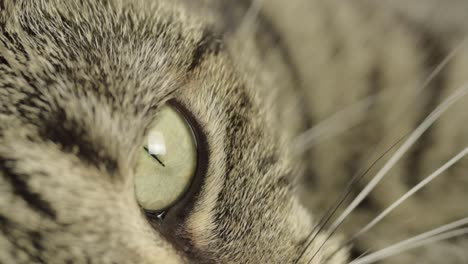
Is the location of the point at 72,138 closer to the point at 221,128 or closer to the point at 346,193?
the point at 221,128

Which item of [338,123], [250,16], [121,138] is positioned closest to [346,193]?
[338,123]

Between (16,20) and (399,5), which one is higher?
(399,5)

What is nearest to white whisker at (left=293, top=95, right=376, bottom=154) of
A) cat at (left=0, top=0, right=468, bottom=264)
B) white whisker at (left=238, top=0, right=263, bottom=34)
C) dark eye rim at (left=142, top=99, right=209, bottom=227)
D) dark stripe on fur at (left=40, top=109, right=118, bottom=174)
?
cat at (left=0, top=0, right=468, bottom=264)

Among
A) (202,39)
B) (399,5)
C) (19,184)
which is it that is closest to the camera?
(19,184)

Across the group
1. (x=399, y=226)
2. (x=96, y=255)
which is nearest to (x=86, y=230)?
(x=96, y=255)

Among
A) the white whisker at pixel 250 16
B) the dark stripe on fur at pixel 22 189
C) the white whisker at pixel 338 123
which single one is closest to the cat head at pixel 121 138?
the dark stripe on fur at pixel 22 189

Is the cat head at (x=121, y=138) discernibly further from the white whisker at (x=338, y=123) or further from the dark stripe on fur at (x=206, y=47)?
the white whisker at (x=338, y=123)

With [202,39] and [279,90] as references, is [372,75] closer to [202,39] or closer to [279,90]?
[279,90]
